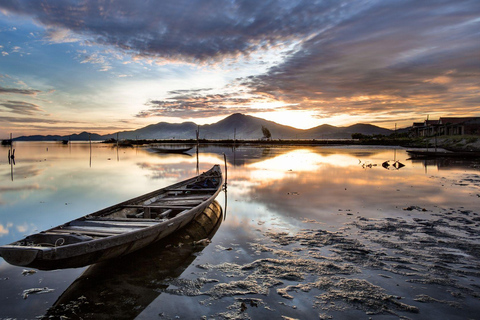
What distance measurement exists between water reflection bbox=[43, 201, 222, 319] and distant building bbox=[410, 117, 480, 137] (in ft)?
254

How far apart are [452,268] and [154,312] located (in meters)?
6.44

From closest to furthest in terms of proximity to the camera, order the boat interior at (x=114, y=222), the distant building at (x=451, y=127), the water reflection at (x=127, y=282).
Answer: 1. the water reflection at (x=127, y=282)
2. the boat interior at (x=114, y=222)
3. the distant building at (x=451, y=127)

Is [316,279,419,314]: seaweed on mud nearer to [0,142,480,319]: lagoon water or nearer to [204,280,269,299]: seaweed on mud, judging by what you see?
[0,142,480,319]: lagoon water

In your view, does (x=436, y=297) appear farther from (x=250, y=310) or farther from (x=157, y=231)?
(x=157, y=231)

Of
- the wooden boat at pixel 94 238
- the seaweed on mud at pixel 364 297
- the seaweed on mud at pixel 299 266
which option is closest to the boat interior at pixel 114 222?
the wooden boat at pixel 94 238

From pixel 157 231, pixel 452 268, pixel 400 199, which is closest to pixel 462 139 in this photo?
pixel 400 199

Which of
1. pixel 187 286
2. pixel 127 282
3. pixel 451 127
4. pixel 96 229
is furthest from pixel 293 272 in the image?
pixel 451 127

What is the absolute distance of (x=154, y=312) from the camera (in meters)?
4.93

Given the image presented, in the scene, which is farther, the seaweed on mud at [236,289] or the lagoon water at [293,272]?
the seaweed on mud at [236,289]

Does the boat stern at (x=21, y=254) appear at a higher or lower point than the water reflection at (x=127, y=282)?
higher

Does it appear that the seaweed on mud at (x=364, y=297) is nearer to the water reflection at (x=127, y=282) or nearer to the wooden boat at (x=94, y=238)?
the water reflection at (x=127, y=282)

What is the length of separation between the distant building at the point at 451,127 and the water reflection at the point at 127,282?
77510 millimetres

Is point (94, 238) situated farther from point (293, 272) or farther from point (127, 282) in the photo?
point (293, 272)

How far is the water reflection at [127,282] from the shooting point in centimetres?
501
